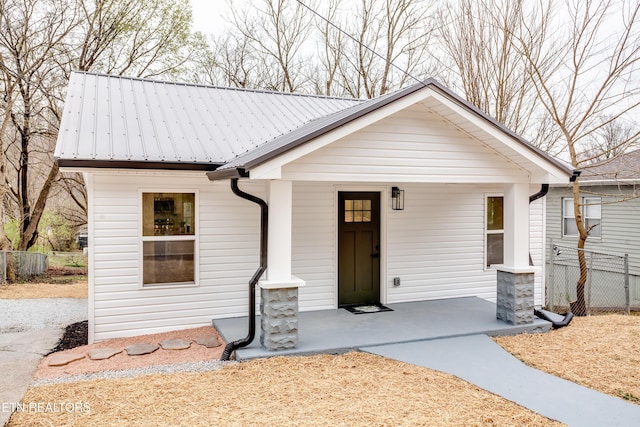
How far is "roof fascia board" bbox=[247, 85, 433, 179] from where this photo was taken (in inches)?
196

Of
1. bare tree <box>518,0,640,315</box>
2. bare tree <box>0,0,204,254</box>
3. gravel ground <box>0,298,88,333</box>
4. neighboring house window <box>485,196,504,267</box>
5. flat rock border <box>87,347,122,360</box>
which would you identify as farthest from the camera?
bare tree <box>0,0,204,254</box>

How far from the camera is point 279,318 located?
5297 mm

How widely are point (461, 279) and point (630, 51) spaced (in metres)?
5.67

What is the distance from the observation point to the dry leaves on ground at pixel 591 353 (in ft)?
15.3

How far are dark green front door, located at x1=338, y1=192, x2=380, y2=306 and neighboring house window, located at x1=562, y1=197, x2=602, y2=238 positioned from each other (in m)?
8.99

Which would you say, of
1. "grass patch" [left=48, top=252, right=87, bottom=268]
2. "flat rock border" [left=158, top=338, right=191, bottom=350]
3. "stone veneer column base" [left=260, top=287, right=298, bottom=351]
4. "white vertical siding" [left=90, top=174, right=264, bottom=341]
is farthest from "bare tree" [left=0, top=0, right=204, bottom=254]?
"stone veneer column base" [left=260, top=287, right=298, bottom=351]

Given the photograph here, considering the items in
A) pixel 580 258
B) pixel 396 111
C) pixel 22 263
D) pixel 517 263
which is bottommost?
pixel 22 263

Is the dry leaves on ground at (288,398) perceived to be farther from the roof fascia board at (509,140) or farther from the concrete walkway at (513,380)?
the roof fascia board at (509,140)

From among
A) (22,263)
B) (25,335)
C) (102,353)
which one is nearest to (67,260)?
(22,263)

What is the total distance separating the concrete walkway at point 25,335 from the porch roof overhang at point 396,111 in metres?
3.05

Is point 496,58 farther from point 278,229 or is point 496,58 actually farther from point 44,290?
point 44,290

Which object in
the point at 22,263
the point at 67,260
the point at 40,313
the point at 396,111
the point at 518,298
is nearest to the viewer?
the point at 396,111

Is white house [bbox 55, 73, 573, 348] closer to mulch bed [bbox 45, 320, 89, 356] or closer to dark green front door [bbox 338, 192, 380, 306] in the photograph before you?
dark green front door [bbox 338, 192, 380, 306]

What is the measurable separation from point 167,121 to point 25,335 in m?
3.82
